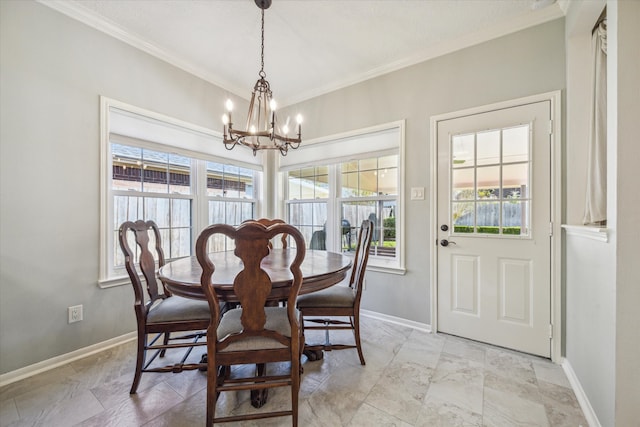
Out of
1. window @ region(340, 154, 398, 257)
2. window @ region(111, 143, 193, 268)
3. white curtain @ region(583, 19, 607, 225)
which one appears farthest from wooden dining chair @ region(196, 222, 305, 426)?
white curtain @ region(583, 19, 607, 225)

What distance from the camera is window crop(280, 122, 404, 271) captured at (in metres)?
2.77

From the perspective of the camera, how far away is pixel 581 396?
1.52 metres

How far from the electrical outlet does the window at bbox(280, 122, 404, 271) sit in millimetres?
2279

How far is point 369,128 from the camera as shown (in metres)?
2.81

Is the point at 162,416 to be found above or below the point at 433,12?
below

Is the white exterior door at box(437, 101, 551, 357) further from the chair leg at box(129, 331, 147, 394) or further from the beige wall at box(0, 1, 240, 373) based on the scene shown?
the beige wall at box(0, 1, 240, 373)

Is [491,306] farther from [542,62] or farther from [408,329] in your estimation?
[542,62]

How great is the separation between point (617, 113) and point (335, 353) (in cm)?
221

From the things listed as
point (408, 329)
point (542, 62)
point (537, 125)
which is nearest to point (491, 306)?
point (408, 329)

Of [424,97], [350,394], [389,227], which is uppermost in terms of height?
[424,97]

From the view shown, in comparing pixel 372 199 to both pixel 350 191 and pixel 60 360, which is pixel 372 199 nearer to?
pixel 350 191

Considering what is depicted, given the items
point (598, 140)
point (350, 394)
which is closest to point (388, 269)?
point (350, 394)

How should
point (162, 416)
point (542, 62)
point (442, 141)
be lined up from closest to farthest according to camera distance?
point (162, 416), point (542, 62), point (442, 141)

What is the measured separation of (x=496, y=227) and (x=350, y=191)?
1514 millimetres
